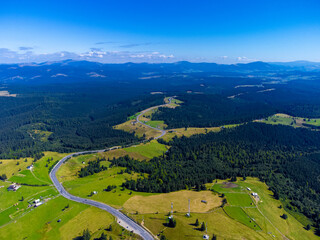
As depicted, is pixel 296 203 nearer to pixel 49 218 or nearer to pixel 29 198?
pixel 49 218

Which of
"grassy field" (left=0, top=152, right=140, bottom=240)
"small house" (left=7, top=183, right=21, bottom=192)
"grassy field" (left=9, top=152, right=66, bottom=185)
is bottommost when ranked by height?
"grassy field" (left=9, top=152, right=66, bottom=185)

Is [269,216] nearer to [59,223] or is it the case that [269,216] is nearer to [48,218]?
[59,223]

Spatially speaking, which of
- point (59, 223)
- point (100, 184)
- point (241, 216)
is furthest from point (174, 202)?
point (59, 223)

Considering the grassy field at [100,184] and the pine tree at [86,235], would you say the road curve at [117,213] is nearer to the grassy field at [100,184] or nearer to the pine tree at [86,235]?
the grassy field at [100,184]

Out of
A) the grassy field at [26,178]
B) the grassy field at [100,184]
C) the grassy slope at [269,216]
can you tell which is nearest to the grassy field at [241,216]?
the grassy slope at [269,216]

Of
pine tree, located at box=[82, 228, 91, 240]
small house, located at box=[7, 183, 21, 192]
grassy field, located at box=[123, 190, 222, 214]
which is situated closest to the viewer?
pine tree, located at box=[82, 228, 91, 240]

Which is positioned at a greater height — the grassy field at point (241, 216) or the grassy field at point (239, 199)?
the grassy field at point (241, 216)

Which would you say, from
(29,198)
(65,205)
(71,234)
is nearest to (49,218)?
(65,205)

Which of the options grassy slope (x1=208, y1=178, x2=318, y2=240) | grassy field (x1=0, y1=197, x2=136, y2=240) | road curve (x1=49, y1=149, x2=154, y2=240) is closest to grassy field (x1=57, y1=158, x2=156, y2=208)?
road curve (x1=49, y1=149, x2=154, y2=240)

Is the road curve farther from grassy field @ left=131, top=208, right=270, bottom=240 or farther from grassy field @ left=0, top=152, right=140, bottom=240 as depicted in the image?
grassy field @ left=131, top=208, right=270, bottom=240
